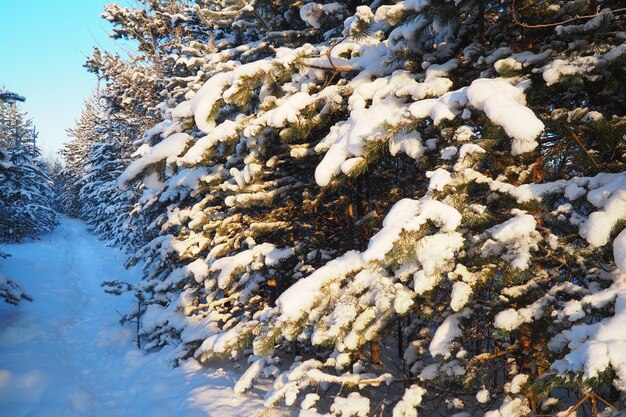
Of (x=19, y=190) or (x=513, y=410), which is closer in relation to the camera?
(x=513, y=410)

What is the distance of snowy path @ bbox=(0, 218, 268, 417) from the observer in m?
5.54

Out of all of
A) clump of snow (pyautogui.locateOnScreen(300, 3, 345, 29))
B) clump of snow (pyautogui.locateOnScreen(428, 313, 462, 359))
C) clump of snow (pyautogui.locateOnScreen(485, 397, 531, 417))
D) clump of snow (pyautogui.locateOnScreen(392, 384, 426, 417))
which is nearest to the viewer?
clump of snow (pyautogui.locateOnScreen(485, 397, 531, 417))

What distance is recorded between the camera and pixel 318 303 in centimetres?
281

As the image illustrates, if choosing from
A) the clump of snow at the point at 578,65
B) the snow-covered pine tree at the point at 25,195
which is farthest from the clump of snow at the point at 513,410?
the snow-covered pine tree at the point at 25,195

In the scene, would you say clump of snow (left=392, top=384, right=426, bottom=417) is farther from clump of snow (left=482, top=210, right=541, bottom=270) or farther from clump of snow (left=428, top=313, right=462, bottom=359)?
clump of snow (left=482, top=210, right=541, bottom=270)

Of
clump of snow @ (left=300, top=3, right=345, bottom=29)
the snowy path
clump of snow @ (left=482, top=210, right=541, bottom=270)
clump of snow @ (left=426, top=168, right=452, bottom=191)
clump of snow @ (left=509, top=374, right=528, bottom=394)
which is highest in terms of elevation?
clump of snow @ (left=300, top=3, right=345, bottom=29)

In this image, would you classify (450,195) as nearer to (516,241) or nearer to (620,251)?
(516,241)

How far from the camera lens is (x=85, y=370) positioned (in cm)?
832

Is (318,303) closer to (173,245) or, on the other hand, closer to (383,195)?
(383,195)

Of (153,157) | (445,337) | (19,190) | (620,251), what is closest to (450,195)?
(620,251)

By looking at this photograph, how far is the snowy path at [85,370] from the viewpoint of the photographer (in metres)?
5.54

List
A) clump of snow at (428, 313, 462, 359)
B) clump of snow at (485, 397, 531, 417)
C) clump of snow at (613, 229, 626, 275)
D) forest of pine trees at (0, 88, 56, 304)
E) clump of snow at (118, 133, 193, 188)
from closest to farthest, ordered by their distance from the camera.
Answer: clump of snow at (613, 229, 626, 275)
clump of snow at (485, 397, 531, 417)
clump of snow at (428, 313, 462, 359)
clump of snow at (118, 133, 193, 188)
forest of pine trees at (0, 88, 56, 304)

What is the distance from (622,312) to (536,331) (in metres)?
0.99

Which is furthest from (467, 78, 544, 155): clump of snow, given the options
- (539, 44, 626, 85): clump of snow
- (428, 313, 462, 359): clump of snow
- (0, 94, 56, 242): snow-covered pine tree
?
(0, 94, 56, 242): snow-covered pine tree
